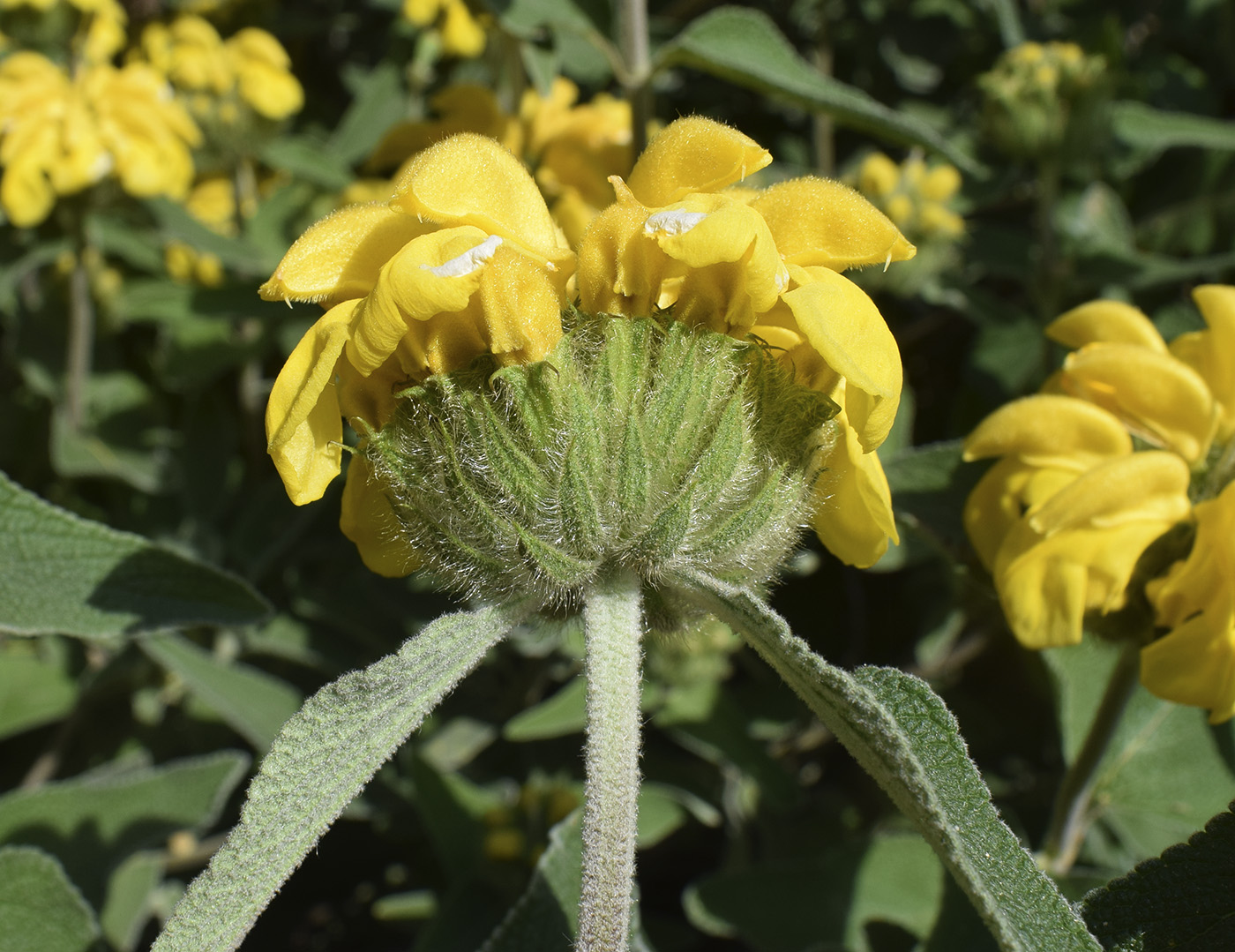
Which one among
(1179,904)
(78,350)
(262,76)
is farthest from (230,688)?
(262,76)

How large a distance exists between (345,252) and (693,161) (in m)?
0.29

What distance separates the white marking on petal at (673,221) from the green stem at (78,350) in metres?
1.82

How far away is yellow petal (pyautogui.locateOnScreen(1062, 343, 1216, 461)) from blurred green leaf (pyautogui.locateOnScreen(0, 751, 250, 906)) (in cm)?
122

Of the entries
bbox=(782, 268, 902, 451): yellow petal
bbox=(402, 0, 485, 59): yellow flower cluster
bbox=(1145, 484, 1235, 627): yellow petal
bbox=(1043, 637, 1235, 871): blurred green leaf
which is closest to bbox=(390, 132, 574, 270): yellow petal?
bbox=(782, 268, 902, 451): yellow petal

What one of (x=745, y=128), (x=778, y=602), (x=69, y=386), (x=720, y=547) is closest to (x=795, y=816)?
(x=778, y=602)

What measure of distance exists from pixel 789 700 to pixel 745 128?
1.42m

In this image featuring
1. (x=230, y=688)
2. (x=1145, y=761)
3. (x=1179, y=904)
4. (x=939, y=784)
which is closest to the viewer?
(x=939, y=784)

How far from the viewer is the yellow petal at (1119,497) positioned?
98 cm

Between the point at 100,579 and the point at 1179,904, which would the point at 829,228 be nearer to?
the point at 1179,904

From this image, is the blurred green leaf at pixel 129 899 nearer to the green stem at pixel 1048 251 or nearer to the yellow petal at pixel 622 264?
the yellow petal at pixel 622 264

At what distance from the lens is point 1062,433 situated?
1.09 metres

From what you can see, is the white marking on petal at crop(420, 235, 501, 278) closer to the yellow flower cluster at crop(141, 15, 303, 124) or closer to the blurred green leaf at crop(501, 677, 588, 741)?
the blurred green leaf at crop(501, 677, 588, 741)

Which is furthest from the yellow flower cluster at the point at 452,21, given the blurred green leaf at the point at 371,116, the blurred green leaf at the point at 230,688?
the blurred green leaf at the point at 230,688

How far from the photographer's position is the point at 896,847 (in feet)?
4.60
